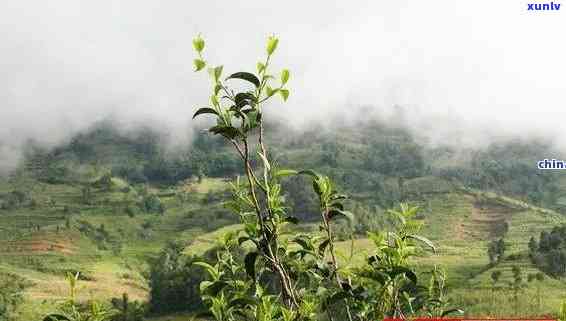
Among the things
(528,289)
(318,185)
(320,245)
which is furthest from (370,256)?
(528,289)

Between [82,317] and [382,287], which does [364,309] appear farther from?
[82,317]

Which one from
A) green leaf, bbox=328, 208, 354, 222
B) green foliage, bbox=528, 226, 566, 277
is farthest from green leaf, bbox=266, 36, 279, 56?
green foliage, bbox=528, 226, 566, 277

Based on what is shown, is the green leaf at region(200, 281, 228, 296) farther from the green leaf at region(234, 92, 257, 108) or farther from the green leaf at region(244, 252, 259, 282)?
the green leaf at region(234, 92, 257, 108)

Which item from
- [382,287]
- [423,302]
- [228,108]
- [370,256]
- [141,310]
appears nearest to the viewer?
[228,108]

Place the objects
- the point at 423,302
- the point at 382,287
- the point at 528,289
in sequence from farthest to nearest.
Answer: the point at 528,289
the point at 423,302
the point at 382,287

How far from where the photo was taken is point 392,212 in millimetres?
5719

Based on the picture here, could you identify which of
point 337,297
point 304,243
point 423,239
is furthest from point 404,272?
point 304,243

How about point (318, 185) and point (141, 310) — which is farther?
point (141, 310)

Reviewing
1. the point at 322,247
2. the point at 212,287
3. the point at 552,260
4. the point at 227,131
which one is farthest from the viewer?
the point at 552,260

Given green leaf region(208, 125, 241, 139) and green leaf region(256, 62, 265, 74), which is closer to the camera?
green leaf region(208, 125, 241, 139)

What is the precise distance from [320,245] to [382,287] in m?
0.74

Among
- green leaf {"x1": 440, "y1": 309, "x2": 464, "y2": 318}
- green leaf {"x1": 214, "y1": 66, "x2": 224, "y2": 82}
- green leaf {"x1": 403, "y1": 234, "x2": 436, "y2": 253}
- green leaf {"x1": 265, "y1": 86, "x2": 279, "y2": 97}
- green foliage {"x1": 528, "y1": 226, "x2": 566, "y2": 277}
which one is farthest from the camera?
green foliage {"x1": 528, "y1": 226, "x2": 566, "y2": 277}

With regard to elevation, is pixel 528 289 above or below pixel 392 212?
below

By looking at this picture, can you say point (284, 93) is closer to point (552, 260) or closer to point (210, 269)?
point (210, 269)
